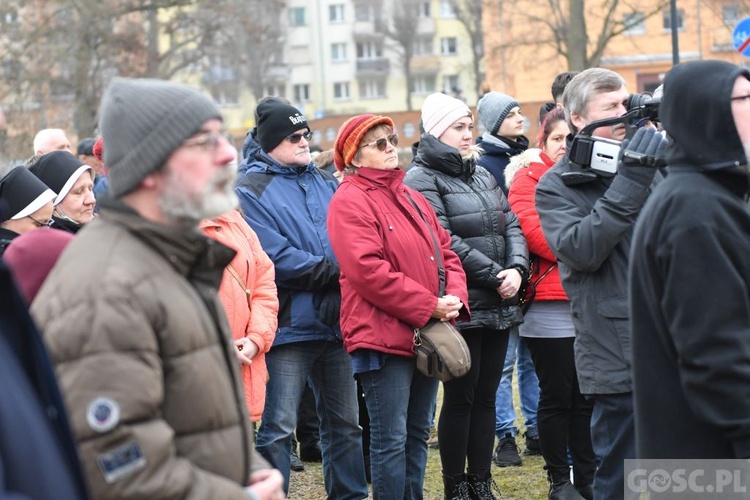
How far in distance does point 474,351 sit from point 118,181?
3593mm

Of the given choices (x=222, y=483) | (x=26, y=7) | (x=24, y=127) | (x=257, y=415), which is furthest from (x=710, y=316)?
(x=26, y=7)

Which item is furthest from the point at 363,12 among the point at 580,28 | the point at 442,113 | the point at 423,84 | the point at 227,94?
the point at 442,113

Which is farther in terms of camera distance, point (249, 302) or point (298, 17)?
point (298, 17)

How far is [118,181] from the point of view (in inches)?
105

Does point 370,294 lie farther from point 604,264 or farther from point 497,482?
point 497,482

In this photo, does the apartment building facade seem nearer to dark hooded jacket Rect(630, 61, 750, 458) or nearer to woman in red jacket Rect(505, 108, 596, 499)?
woman in red jacket Rect(505, 108, 596, 499)

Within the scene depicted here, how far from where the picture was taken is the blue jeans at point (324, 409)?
18.3 feet

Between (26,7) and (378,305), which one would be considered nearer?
(378,305)

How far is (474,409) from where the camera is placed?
6.11 m

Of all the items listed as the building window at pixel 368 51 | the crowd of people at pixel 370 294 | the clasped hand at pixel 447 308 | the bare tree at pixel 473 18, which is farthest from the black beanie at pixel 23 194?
the building window at pixel 368 51

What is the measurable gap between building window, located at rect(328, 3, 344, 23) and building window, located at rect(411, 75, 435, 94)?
8.55 metres

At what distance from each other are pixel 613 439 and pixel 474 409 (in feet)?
5.30

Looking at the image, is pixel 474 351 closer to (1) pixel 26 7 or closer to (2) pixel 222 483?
(2) pixel 222 483

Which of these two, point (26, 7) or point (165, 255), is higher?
point (26, 7)
